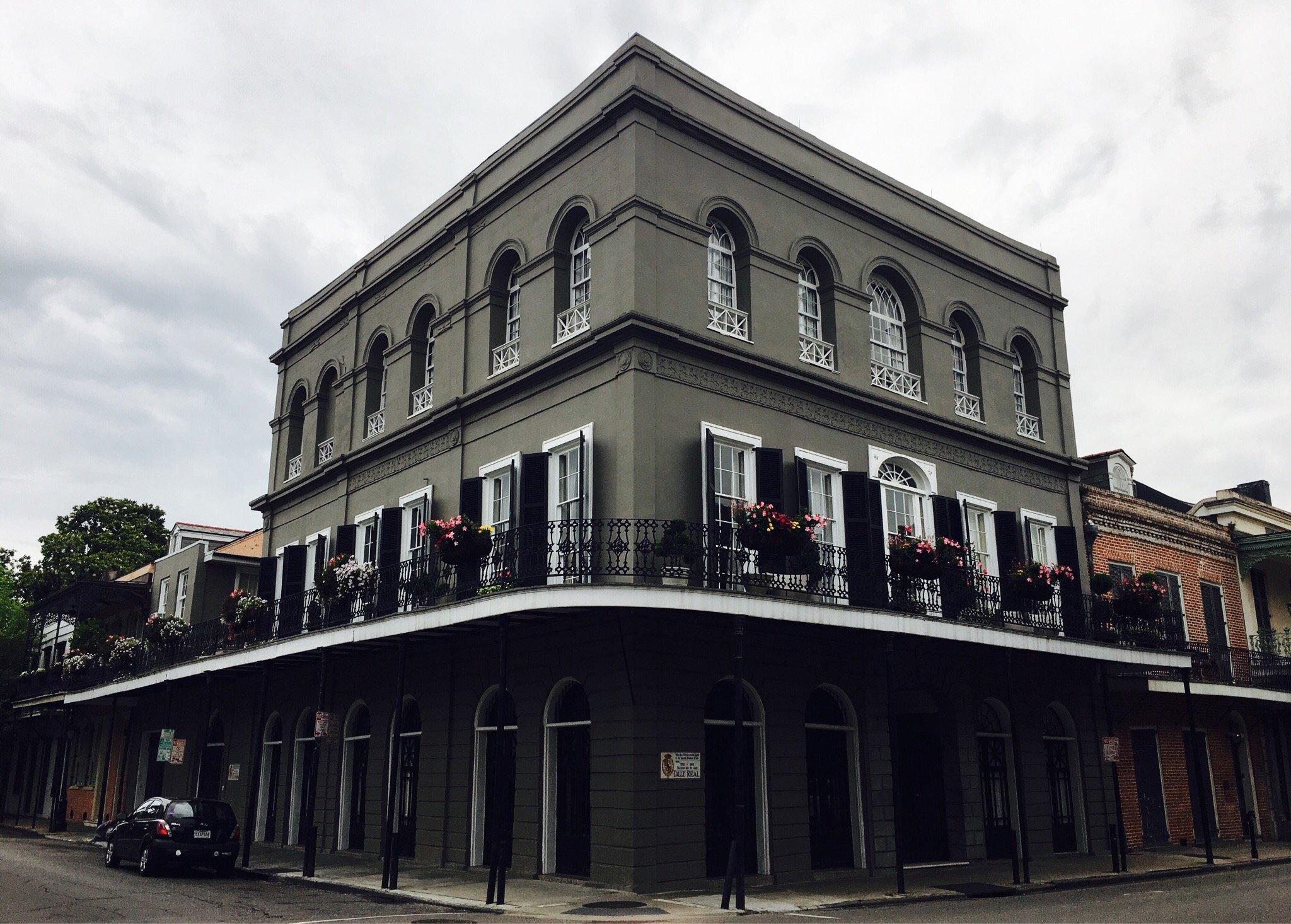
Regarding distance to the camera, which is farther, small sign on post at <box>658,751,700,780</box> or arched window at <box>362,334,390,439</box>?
arched window at <box>362,334,390,439</box>

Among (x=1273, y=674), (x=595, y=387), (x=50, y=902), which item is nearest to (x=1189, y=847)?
(x=1273, y=674)

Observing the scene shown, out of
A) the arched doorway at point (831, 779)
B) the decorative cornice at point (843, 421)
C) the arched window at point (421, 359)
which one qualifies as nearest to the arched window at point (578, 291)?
the decorative cornice at point (843, 421)

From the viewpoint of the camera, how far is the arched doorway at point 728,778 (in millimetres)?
14570

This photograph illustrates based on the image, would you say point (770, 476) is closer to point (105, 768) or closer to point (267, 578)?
point (267, 578)

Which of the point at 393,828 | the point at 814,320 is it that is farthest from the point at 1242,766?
the point at 393,828

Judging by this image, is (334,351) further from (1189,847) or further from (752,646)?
(1189,847)

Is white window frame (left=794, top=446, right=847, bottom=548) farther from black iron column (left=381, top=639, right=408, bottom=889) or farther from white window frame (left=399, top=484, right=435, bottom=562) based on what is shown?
white window frame (left=399, top=484, right=435, bottom=562)

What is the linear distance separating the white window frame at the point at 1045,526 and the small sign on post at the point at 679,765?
9.57 m

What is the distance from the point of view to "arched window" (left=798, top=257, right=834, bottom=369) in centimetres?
1788

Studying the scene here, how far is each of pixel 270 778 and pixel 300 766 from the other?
1442 mm

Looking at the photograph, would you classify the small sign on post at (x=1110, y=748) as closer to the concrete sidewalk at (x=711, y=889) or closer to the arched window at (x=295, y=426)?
the concrete sidewalk at (x=711, y=889)

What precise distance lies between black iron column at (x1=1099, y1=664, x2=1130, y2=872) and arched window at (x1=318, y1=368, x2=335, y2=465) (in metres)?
16.9

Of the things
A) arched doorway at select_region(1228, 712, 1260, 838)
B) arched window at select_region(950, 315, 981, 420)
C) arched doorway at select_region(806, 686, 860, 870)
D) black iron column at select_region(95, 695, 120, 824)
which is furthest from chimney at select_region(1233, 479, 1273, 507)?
black iron column at select_region(95, 695, 120, 824)

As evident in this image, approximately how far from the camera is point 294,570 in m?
22.8
